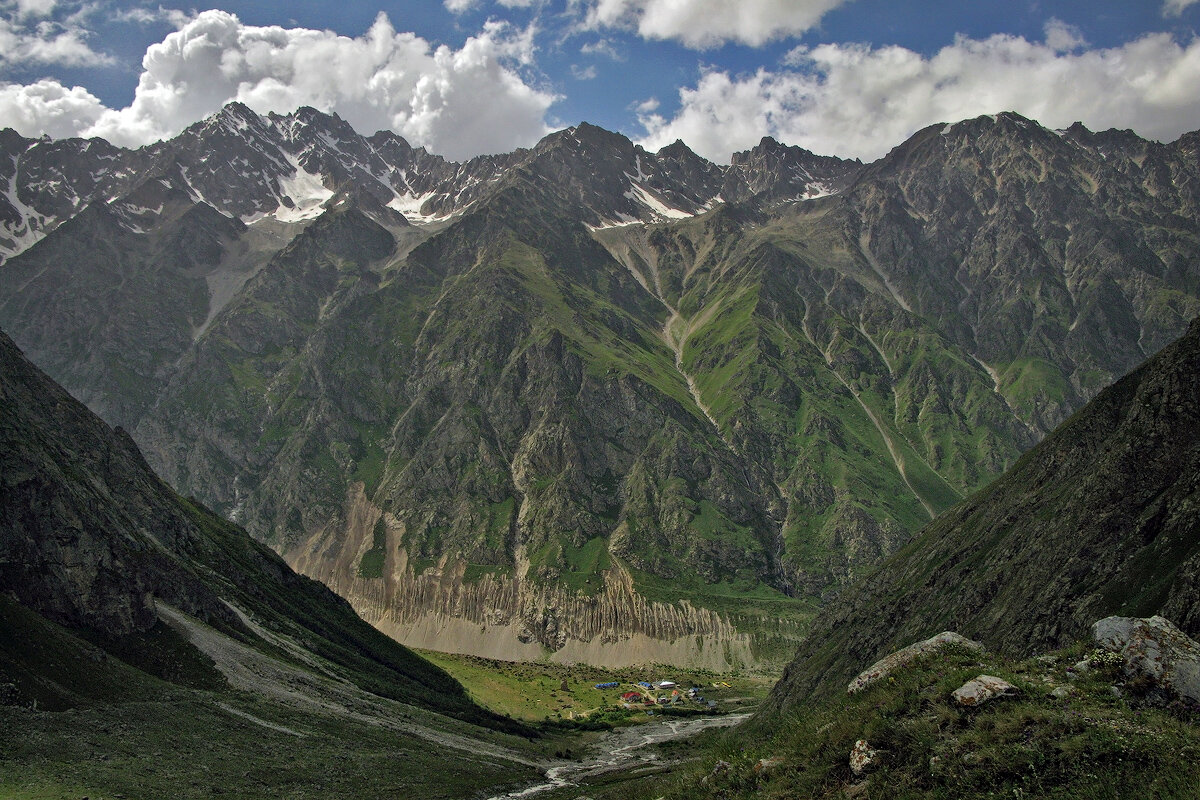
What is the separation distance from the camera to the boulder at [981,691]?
56.3 ft

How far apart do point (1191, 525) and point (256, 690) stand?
90.3m

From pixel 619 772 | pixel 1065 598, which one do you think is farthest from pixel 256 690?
pixel 1065 598

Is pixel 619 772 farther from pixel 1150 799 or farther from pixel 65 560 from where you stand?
pixel 1150 799

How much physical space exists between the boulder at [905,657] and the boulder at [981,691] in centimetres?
388

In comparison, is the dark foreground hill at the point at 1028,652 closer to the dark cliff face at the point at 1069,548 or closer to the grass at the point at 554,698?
the dark cliff face at the point at 1069,548

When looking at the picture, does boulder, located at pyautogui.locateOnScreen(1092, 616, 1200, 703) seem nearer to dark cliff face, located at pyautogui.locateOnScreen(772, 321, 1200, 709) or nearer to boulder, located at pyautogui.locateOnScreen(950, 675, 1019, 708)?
boulder, located at pyautogui.locateOnScreen(950, 675, 1019, 708)

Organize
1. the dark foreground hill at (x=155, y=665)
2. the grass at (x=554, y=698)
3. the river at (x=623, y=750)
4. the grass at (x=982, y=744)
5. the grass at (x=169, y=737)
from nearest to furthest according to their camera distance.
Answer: the grass at (x=982, y=744)
the grass at (x=169, y=737)
the dark foreground hill at (x=155, y=665)
the river at (x=623, y=750)
the grass at (x=554, y=698)

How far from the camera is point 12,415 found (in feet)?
302

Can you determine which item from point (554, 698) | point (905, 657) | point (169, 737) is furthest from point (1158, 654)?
point (554, 698)

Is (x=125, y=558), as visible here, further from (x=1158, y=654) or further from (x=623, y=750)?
(x=1158, y=654)

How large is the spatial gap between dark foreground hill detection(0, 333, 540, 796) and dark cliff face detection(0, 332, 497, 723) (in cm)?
27

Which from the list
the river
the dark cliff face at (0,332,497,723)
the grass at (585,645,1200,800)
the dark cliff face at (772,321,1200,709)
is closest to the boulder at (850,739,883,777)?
the grass at (585,645,1200,800)

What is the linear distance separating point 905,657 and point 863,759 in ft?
18.5

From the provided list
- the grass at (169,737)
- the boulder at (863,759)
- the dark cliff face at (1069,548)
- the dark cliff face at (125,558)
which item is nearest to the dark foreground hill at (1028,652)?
the boulder at (863,759)
